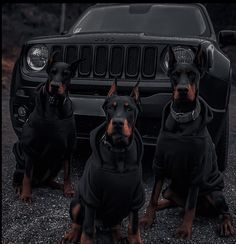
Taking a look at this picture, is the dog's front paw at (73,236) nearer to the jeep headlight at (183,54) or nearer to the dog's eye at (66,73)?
the dog's eye at (66,73)

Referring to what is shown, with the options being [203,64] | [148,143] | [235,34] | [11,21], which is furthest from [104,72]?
[11,21]

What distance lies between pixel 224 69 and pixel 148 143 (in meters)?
1.09

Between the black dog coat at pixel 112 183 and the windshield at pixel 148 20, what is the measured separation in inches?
104

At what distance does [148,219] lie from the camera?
10.4 ft

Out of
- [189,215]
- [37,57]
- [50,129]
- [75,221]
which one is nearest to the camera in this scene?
[75,221]

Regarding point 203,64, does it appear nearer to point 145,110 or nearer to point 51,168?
point 145,110

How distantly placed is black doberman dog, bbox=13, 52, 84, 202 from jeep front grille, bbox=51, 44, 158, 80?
0.72m

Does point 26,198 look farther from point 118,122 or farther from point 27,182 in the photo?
point 118,122

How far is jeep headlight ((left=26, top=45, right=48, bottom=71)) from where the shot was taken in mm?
4426

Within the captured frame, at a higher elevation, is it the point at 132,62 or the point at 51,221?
the point at 132,62

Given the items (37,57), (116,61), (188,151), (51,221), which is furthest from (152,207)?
(37,57)

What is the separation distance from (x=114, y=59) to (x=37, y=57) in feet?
2.95

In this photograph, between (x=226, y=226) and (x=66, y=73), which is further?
(x=66, y=73)

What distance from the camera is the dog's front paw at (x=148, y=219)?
3146 millimetres
